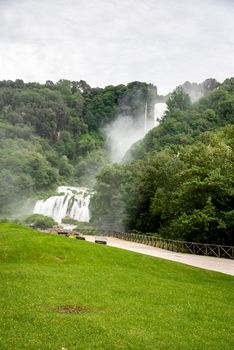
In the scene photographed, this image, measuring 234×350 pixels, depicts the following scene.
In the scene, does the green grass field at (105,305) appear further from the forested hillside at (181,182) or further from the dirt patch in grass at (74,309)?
the forested hillside at (181,182)

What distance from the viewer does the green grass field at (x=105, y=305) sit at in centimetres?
1288

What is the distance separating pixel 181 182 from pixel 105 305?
47032mm

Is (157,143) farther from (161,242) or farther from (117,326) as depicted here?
(117,326)

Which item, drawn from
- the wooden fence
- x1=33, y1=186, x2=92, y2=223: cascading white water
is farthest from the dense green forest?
x1=33, y1=186, x2=92, y2=223: cascading white water

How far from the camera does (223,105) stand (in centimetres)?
13638

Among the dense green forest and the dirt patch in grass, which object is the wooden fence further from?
the dirt patch in grass

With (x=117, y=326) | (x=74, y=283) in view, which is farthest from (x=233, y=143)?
(x=117, y=326)

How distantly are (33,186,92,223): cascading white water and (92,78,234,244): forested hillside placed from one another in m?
10.4

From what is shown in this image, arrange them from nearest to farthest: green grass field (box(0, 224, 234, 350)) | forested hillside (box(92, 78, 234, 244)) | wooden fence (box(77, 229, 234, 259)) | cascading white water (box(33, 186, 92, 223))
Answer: green grass field (box(0, 224, 234, 350)) < wooden fence (box(77, 229, 234, 259)) < forested hillside (box(92, 78, 234, 244)) < cascading white water (box(33, 186, 92, 223))

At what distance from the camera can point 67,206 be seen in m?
113

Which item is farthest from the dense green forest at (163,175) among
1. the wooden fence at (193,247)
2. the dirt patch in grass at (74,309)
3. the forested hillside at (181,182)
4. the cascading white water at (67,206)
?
the dirt patch in grass at (74,309)

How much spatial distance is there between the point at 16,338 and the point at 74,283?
8.89 meters

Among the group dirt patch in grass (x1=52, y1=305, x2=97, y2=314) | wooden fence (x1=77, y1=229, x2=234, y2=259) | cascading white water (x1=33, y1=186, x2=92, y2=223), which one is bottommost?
dirt patch in grass (x1=52, y1=305, x2=97, y2=314)

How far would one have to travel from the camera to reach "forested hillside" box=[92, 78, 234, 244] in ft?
156
